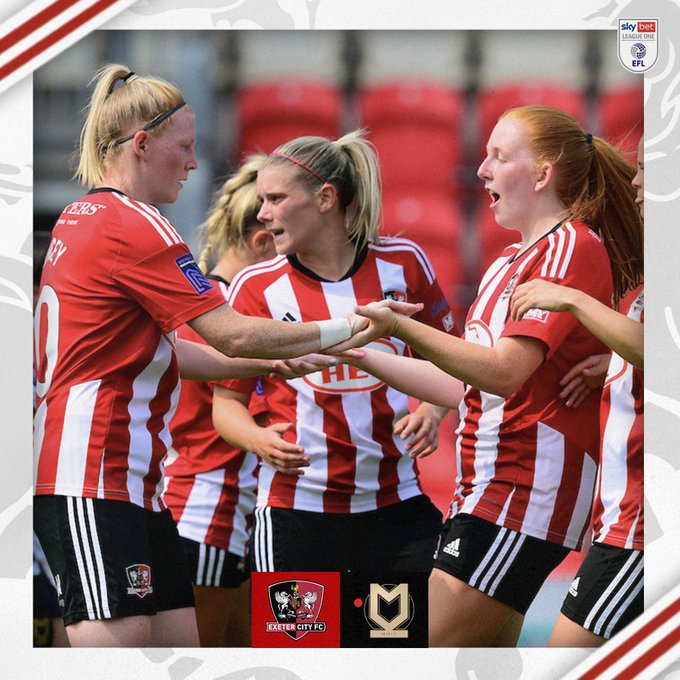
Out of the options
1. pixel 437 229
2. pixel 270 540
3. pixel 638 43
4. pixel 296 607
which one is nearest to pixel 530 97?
pixel 638 43

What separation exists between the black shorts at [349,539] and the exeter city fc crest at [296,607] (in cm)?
8

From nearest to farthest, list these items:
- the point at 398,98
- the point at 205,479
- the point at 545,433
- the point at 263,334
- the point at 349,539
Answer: the point at 263,334, the point at 545,433, the point at 398,98, the point at 349,539, the point at 205,479

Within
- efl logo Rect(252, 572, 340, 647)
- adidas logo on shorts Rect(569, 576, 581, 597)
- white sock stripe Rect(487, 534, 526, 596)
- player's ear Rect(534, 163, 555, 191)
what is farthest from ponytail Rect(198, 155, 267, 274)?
adidas logo on shorts Rect(569, 576, 581, 597)

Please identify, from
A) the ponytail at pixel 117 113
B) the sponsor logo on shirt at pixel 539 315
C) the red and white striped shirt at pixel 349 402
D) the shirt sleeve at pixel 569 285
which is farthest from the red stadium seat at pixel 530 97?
the ponytail at pixel 117 113

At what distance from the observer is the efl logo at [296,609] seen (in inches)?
150

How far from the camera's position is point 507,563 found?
374 centimetres

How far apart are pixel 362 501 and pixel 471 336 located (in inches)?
27.2

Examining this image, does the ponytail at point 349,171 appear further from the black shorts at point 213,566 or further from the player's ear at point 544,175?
the black shorts at point 213,566

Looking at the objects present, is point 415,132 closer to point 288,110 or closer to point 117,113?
point 288,110

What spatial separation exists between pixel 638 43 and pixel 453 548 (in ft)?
5.51

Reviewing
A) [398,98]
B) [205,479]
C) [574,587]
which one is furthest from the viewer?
[205,479]

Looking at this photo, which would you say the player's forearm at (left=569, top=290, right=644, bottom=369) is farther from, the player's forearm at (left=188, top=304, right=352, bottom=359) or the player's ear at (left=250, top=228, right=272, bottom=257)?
the player's ear at (left=250, top=228, right=272, bottom=257)

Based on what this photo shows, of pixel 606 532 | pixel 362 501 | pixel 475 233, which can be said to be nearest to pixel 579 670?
pixel 606 532

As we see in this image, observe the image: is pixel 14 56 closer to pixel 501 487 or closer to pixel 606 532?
pixel 501 487
